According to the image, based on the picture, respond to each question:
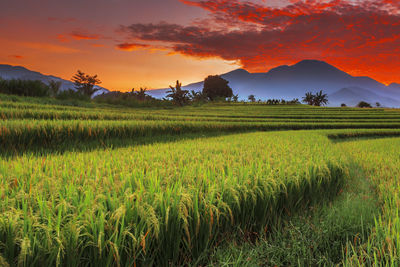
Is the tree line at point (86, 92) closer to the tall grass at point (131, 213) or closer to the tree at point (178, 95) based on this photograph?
the tree at point (178, 95)

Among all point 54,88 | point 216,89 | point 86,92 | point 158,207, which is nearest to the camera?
point 158,207

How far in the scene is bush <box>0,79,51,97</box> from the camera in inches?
577

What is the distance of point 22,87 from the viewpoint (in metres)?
15.1

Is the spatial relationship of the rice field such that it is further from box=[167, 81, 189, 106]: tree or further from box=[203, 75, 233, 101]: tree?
box=[203, 75, 233, 101]: tree

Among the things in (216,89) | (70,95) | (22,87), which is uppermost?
(216,89)

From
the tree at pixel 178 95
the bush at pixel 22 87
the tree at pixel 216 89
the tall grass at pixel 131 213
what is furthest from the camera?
the tree at pixel 216 89

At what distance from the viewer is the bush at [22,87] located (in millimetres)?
14667

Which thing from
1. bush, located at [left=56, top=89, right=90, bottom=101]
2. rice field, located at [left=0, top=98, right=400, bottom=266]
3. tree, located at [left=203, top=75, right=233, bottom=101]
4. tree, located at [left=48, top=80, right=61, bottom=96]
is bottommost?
rice field, located at [left=0, top=98, right=400, bottom=266]

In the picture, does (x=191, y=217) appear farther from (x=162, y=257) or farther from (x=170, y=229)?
(x=162, y=257)

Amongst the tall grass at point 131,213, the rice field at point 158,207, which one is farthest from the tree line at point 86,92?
the tall grass at point 131,213

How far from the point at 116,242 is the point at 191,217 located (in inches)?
24.1

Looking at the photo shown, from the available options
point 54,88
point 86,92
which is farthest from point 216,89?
point 54,88

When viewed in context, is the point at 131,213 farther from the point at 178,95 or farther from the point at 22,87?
the point at 178,95

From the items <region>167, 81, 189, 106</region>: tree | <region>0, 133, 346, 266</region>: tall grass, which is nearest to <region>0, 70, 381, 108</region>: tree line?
<region>167, 81, 189, 106</region>: tree
